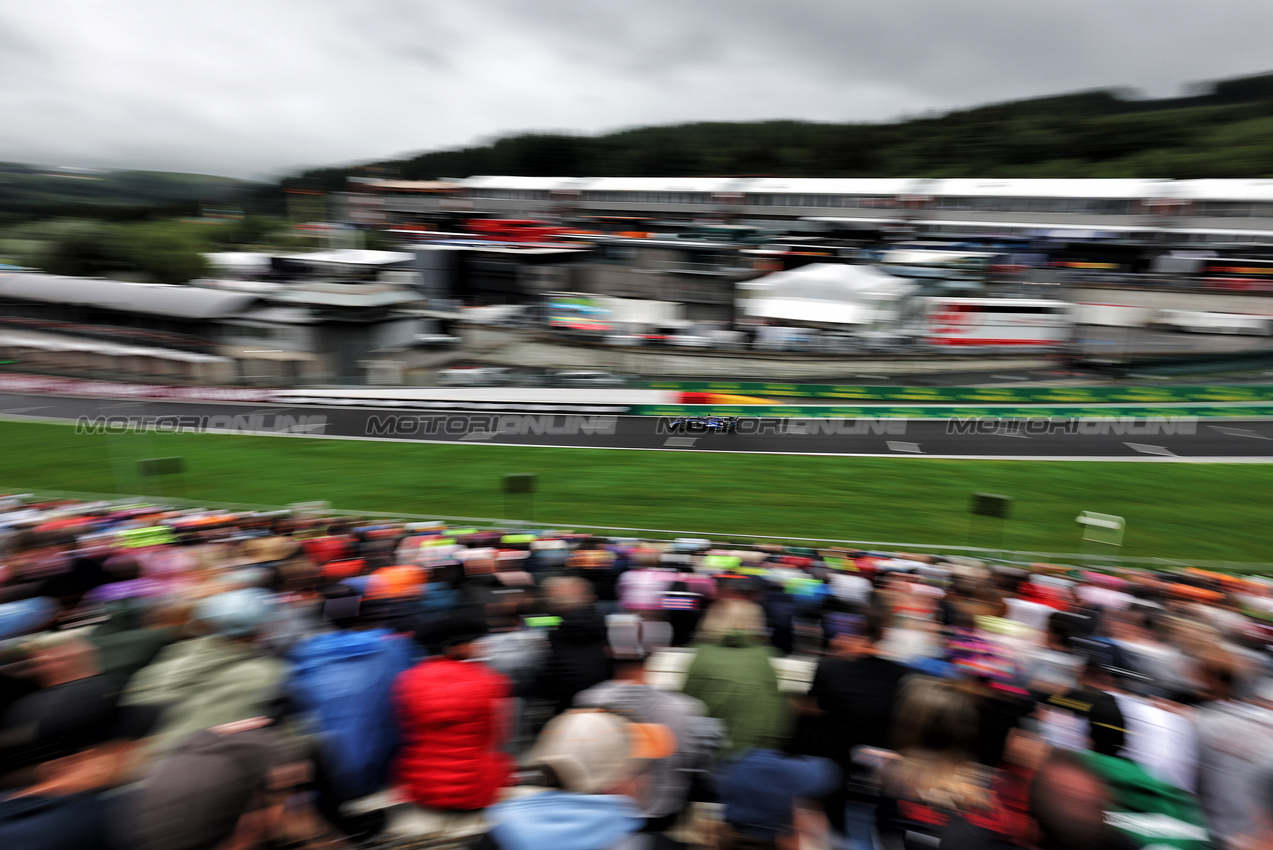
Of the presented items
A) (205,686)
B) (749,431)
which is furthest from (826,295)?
(205,686)

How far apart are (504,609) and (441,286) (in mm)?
34557

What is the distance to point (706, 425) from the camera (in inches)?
666

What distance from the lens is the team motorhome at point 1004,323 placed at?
2491 centimetres

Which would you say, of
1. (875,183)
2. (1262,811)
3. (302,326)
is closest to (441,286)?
(302,326)

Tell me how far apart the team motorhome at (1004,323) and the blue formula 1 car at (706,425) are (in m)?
12.8

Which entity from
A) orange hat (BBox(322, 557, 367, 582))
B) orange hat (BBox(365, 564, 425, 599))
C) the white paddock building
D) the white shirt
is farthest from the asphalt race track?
the white paddock building

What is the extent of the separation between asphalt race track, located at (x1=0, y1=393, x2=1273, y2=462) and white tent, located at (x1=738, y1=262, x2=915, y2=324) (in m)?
11.5

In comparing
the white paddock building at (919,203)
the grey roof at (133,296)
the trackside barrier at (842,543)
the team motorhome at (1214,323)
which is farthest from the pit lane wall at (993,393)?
the white paddock building at (919,203)

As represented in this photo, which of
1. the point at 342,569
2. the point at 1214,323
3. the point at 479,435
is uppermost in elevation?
the point at 1214,323

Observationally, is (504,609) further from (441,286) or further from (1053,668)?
(441,286)

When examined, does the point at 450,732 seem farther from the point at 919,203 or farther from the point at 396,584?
the point at 919,203

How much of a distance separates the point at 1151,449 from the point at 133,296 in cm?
3229

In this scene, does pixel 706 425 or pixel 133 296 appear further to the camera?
pixel 133 296

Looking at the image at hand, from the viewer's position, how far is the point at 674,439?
16297mm
